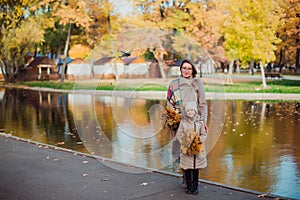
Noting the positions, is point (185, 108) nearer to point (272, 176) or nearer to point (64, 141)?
point (272, 176)

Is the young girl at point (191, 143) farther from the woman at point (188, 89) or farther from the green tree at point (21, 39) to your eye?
the green tree at point (21, 39)

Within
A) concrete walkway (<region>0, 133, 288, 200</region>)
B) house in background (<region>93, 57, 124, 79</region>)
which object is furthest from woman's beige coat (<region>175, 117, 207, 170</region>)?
house in background (<region>93, 57, 124, 79</region>)

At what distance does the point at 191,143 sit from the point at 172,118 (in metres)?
0.47

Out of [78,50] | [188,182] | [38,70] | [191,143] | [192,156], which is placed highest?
[78,50]

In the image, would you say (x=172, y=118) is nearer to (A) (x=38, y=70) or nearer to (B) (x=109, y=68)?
(B) (x=109, y=68)

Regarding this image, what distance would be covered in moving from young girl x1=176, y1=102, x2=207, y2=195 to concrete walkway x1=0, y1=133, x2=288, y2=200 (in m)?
0.24

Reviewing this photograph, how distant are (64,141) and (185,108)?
253 inches

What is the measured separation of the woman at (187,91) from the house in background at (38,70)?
182 feet

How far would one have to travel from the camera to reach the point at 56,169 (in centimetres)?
825

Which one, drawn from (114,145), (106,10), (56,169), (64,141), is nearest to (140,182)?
(56,169)

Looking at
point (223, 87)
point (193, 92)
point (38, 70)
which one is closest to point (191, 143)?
point (193, 92)

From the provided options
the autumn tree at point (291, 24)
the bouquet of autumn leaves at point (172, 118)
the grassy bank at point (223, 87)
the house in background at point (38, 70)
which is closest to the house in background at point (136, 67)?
the grassy bank at point (223, 87)

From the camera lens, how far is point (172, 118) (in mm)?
6605

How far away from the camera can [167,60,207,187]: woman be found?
6.66m
